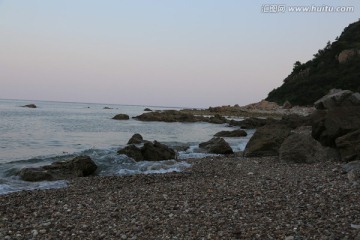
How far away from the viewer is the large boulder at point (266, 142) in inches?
699

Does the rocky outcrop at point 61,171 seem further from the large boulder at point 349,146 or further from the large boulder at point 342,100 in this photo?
the large boulder at point 342,100

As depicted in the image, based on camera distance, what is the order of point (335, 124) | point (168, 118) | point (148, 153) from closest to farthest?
point (335, 124)
point (148, 153)
point (168, 118)

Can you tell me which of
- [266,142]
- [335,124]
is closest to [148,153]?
[266,142]

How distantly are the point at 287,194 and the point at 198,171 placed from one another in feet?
18.3

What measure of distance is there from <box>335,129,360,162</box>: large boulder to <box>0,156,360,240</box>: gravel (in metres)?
1.89

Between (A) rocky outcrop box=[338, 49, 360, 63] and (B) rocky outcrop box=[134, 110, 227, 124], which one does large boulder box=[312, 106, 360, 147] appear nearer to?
(B) rocky outcrop box=[134, 110, 227, 124]

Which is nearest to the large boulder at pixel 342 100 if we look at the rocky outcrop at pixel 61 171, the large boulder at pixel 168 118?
the rocky outcrop at pixel 61 171

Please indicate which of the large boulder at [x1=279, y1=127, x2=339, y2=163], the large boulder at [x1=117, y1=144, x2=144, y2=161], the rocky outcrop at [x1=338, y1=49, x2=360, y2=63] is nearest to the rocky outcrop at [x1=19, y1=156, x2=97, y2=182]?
the large boulder at [x1=117, y1=144, x2=144, y2=161]

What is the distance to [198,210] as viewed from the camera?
303 inches

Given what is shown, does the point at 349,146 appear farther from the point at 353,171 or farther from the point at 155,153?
the point at 155,153

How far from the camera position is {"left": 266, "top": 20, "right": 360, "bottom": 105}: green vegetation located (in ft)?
261

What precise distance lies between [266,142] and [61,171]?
372 inches

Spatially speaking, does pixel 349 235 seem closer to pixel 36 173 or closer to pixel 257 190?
pixel 257 190

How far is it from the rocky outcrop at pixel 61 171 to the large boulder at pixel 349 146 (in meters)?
9.76
